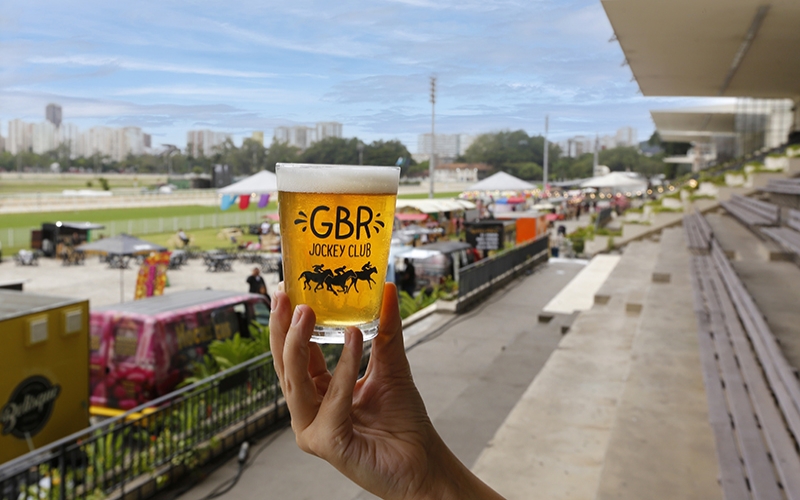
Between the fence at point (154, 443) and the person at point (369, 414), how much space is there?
382 cm

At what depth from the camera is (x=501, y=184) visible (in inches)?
1131

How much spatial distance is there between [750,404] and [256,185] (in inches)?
655

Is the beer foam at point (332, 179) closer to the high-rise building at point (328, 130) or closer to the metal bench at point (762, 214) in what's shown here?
the high-rise building at point (328, 130)

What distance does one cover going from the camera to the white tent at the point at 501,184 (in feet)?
91.9

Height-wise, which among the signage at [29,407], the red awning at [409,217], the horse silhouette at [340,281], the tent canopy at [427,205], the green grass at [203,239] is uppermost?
the horse silhouette at [340,281]

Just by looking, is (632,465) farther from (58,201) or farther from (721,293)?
(58,201)

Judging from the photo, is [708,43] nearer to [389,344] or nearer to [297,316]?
[389,344]

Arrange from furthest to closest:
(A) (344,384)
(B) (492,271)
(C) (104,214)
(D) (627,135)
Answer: (D) (627,135) < (C) (104,214) < (B) (492,271) < (A) (344,384)

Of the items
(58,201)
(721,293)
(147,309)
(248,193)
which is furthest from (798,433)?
(58,201)

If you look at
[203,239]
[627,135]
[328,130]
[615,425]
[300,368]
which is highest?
[627,135]

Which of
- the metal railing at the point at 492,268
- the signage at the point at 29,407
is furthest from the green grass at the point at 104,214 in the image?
the signage at the point at 29,407

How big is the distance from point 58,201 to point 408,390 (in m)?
53.5

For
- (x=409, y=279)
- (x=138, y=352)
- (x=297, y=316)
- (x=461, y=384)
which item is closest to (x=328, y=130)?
(x=297, y=316)

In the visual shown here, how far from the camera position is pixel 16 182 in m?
66.6
